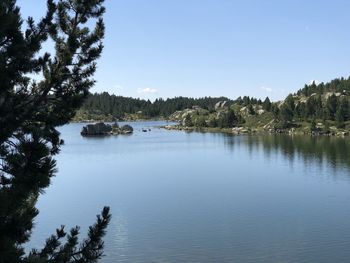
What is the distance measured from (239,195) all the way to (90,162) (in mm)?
56452

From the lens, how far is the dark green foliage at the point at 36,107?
44.2ft

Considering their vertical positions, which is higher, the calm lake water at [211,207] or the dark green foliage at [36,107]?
the dark green foliage at [36,107]

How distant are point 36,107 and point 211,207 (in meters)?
50.0

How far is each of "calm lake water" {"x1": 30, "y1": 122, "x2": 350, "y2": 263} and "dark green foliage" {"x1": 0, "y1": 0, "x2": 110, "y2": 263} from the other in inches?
1137

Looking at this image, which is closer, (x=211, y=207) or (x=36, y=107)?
(x=36, y=107)

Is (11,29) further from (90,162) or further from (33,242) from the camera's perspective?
(90,162)

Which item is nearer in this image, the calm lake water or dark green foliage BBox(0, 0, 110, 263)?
dark green foliage BBox(0, 0, 110, 263)

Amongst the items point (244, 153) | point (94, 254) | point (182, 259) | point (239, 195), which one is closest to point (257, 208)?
point (239, 195)

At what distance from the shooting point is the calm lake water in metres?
46.2

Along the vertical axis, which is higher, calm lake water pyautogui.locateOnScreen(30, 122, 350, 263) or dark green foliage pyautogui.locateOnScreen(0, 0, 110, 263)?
dark green foliage pyautogui.locateOnScreen(0, 0, 110, 263)

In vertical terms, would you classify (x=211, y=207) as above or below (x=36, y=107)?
below

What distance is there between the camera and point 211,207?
63906mm

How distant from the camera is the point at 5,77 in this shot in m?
15.0

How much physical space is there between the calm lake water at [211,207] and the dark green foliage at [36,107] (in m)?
28.9
